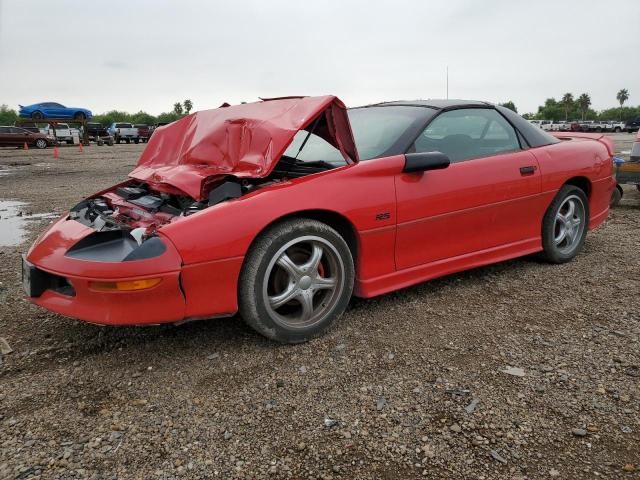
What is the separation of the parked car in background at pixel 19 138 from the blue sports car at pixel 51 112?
5.28m

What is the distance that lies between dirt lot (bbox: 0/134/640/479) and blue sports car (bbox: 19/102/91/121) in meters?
33.1

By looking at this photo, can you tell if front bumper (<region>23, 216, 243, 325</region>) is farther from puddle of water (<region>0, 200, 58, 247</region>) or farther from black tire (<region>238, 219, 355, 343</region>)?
puddle of water (<region>0, 200, 58, 247</region>)

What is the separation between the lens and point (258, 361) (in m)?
2.56

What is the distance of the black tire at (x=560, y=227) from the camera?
3871 millimetres

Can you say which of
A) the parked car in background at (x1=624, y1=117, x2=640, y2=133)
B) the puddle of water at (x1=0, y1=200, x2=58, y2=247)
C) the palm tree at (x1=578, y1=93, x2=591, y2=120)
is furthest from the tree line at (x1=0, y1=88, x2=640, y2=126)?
the puddle of water at (x1=0, y1=200, x2=58, y2=247)

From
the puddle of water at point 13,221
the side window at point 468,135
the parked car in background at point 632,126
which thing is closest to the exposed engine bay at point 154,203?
the side window at point 468,135

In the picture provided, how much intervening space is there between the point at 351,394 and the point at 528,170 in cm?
228

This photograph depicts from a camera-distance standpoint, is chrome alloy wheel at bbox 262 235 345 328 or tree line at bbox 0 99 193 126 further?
tree line at bbox 0 99 193 126

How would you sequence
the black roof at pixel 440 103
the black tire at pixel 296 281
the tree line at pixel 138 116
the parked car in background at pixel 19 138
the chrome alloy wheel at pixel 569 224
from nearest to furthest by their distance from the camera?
the black tire at pixel 296 281, the black roof at pixel 440 103, the chrome alloy wheel at pixel 569 224, the parked car in background at pixel 19 138, the tree line at pixel 138 116

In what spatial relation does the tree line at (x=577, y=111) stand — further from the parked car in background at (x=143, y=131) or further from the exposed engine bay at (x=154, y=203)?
the exposed engine bay at (x=154, y=203)

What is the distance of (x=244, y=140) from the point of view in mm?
3025

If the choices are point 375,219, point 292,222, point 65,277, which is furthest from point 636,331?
point 65,277

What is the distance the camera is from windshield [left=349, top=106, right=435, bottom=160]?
3.09 m

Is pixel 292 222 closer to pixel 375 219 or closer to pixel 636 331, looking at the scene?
pixel 375 219
